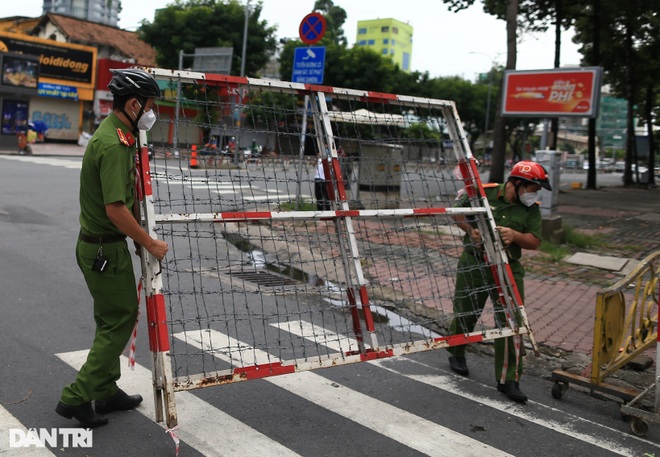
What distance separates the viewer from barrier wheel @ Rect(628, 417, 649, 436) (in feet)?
13.4

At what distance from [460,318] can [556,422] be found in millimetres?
1037

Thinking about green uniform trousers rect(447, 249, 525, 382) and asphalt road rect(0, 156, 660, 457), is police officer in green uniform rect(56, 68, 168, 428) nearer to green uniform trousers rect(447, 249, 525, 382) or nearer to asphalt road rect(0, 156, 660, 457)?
asphalt road rect(0, 156, 660, 457)

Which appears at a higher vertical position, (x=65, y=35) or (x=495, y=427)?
(x=65, y=35)

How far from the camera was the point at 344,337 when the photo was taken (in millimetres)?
5672

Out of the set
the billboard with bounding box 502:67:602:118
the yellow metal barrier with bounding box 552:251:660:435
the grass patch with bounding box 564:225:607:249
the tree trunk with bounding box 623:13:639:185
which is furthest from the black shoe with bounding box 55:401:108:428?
the tree trunk with bounding box 623:13:639:185

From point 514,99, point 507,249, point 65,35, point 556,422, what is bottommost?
point 556,422

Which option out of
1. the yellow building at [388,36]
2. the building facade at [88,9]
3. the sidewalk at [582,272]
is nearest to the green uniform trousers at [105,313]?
the sidewalk at [582,272]

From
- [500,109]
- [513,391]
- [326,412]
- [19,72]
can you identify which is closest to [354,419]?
[326,412]

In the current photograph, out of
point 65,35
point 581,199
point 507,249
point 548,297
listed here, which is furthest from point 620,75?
point 65,35

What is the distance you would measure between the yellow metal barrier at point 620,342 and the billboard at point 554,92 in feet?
30.1

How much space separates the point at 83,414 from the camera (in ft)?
11.6

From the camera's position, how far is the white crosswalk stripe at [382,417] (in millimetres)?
3701

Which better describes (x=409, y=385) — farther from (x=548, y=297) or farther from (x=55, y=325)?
(x=548, y=297)

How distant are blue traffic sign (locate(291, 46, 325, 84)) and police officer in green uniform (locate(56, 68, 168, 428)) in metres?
8.48
